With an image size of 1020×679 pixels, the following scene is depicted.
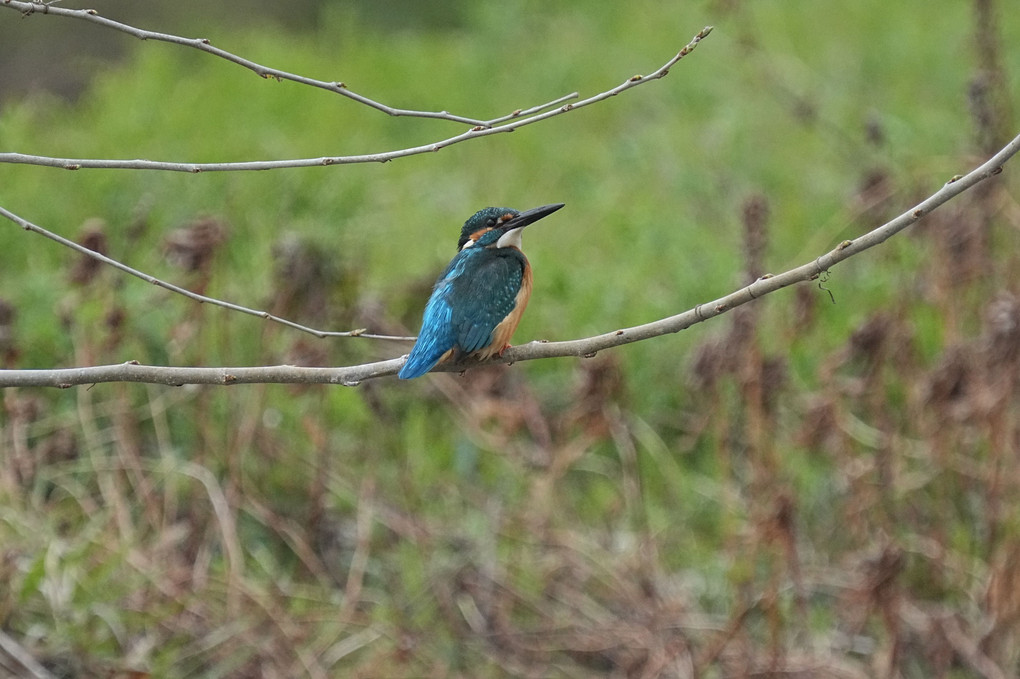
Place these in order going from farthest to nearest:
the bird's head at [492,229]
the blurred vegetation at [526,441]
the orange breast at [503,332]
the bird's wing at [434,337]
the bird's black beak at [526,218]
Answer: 1. the blurred vegetation at [526,441]
2. the bird's head at [492,229]
3. the orange breast at [503,332]
4. the bird's black beak at [526,218]
5. the bird's wing at [434,337]

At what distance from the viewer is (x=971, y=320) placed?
4.89 meters

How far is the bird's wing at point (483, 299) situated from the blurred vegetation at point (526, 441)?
0.58m

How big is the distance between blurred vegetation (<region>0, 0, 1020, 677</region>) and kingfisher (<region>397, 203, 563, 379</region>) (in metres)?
0.57

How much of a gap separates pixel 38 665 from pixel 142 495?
0.75 m

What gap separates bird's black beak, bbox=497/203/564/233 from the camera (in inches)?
109

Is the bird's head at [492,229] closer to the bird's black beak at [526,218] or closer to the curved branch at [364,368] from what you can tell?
the bird's black beak at [526,218]

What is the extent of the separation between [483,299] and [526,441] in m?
1.93

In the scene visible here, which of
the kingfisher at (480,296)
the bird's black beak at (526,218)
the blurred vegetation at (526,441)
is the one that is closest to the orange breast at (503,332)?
the kingfisher at (480,296)

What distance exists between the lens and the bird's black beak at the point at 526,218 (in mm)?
2773

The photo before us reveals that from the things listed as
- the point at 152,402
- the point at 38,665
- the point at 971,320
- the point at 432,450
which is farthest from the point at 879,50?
the point at 38,665

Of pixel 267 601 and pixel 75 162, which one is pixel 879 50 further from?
pixel 75 162

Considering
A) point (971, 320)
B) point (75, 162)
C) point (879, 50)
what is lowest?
point (971, 320)

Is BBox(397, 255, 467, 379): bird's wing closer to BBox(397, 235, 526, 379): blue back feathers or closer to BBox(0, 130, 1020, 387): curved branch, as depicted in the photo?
BBox(397, 235, 526, 379): blue back feathers

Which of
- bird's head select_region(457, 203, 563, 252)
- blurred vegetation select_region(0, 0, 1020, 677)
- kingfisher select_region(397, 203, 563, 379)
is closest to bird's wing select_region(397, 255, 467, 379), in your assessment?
kingfisher select_region(397, 203, 563, 379)
